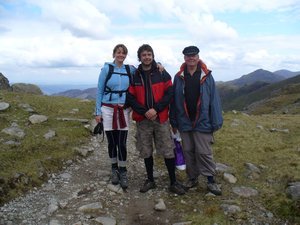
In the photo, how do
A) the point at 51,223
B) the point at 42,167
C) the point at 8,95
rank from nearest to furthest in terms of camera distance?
the point at 51,223 < the point at 42,167 < the point at 8,95

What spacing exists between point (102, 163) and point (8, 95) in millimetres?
9891

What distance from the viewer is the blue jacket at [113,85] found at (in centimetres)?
935

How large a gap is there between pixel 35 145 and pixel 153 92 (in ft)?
18.1

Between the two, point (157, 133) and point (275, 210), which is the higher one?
point (157, 133)

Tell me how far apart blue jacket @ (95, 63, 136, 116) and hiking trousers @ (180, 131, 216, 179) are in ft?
6.61

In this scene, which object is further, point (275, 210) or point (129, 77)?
point (129, 77)

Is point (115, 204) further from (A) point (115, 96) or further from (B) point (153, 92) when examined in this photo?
(B) point (153, 92)

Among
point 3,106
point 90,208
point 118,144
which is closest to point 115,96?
point 118,144

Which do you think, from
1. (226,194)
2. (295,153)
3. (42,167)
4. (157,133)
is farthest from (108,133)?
(295,153)

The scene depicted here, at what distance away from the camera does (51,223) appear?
819 cm

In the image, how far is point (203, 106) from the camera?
30.1ft

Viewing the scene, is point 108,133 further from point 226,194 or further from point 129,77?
point 226,194

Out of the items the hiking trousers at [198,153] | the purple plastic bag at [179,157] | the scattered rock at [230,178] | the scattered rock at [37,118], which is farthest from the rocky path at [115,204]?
the scattered rock at [37,118]

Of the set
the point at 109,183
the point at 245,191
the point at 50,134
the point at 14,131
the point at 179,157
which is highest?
the point at 14,131
